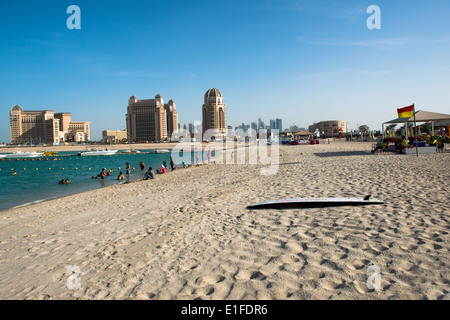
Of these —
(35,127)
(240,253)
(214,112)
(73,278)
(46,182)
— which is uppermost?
(214,112)

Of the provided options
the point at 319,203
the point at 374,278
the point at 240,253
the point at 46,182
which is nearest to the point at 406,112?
the point at 319,203

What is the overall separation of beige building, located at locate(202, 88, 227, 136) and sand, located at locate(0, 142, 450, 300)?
154737 millimetres

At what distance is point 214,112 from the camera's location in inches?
6403

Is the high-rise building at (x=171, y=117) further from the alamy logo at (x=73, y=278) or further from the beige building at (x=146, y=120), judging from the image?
the alamy logo at (x=73, y=278)

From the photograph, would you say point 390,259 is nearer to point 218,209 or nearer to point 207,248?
point 207,248

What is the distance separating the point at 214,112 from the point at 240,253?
6370 inches

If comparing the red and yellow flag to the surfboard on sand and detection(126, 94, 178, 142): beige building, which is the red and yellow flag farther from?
detection(126, 94, 178, 142): beige building

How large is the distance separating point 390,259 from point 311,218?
1.97 meters

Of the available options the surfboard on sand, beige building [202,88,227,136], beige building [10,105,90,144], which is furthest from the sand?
beige building [10,105,90,144]

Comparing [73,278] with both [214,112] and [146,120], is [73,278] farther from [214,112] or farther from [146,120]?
[146,120]

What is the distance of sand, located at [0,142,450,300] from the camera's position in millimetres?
3041

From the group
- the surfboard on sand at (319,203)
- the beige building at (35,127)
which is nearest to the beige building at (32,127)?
the beige building at (35,127)

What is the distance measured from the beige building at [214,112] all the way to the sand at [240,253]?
155 meters
